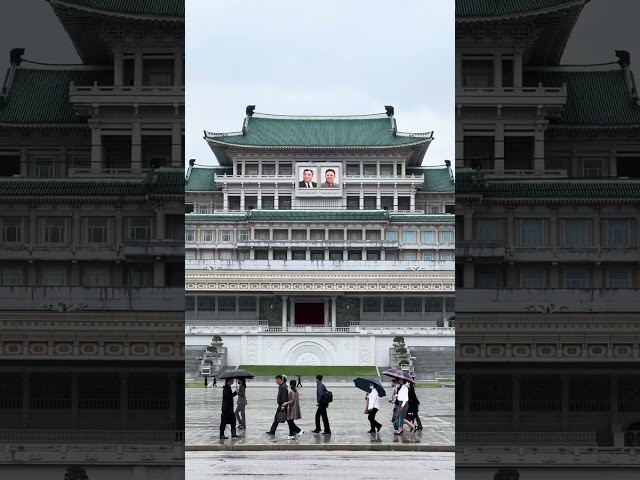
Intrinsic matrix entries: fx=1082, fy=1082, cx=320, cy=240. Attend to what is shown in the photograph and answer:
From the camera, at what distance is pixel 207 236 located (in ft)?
144

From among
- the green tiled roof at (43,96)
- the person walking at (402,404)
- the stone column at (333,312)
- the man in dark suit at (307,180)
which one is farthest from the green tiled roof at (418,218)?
the green tiled roof at (43,96)

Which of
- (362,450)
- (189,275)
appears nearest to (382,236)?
(189,275)

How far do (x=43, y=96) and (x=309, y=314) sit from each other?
25157 millimetres

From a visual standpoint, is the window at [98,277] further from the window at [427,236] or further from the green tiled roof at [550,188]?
the window at [427,236]

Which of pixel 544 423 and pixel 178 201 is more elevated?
pixel 178 201

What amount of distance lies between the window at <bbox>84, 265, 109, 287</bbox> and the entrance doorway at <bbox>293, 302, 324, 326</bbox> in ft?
85.7

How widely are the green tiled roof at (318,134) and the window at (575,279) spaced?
3538 centimetres

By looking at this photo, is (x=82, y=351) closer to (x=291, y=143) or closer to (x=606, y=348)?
(x=606, y=348)

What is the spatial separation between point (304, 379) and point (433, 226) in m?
15.9

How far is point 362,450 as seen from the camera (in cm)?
1616

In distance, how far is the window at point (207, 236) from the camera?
144 feet

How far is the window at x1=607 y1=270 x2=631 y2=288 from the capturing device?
11.1 m

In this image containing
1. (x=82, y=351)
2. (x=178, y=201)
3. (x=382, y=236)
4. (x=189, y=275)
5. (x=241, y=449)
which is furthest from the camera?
(x=382, y=236)

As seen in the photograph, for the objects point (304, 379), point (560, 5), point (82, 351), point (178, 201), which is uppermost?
point (560, 5)
